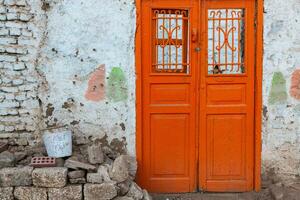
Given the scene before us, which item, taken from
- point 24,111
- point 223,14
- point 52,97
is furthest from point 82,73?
point 223,14

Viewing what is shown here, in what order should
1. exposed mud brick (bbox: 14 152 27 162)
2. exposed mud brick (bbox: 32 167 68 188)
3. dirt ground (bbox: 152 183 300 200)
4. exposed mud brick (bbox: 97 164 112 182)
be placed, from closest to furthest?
exposed mud brick (bbox: 32 167 68 188) → exposed mud brick (bbox: 97 164 112 182) → exposed mud brick (bbox: 14 152 27 162) → dirt ground (bbox: 152 183 300 200)

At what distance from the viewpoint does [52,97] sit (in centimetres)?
553

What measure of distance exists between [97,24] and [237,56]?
1614 millimetres

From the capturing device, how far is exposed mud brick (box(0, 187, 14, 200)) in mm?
5020

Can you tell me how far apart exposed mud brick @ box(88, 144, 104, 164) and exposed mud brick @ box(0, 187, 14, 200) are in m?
0.85

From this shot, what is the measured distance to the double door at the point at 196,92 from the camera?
5.60 m

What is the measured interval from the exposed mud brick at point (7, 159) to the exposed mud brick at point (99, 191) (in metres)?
0.84

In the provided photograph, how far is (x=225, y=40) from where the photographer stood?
18.4ft

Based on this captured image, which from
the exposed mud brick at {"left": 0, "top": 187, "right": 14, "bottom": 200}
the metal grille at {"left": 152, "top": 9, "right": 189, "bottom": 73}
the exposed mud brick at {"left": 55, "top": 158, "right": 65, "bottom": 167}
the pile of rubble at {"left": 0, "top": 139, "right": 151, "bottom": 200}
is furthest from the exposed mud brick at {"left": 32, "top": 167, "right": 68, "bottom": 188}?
the metal grille at {"left": 152, "top": 9, "right": 189, "bottom": 73}

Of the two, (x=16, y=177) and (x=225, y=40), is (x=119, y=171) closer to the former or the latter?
(x=16, y=177)

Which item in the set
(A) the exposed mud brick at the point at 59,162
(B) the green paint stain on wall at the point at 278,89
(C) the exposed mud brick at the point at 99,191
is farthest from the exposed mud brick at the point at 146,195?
(B) the green paint stain on wall at the point at 278,89

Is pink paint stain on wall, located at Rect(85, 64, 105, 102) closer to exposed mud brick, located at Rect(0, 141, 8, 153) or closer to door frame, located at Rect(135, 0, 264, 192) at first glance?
door frame, located at Rect(135, 0, 264, 192)

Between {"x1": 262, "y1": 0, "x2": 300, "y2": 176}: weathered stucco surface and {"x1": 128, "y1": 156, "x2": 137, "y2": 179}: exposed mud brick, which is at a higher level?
{"x1": 262, "y1": 0, "x2": 300, "y2": 176}: weathered stucco surface

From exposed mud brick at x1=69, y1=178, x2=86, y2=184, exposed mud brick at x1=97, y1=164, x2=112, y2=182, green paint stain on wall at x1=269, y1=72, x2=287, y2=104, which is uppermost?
green paint stain on wall at x1=269, y1=72, x2=287, y2=104
